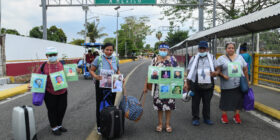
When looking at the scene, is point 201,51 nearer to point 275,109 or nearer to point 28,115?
point 275,109

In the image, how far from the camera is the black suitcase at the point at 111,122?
13.3 feet

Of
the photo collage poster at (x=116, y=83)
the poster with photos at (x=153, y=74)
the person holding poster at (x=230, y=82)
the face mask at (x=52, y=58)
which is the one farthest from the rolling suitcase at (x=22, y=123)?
the person holding poster at (x=230, y=82)

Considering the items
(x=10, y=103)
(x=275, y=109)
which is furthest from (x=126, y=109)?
(x=10, y=103)

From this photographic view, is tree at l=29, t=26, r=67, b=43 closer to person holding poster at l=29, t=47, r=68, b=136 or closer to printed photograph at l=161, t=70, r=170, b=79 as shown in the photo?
person holding poster at l=29, t=47, r=68, b=136

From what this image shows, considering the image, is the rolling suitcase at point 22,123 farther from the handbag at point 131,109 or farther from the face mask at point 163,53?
the face mask at point 163,53

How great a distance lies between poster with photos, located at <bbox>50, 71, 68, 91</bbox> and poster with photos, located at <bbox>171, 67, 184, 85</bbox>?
6.48ft

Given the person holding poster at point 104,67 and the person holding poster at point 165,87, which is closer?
the person holding poster at point 104,67

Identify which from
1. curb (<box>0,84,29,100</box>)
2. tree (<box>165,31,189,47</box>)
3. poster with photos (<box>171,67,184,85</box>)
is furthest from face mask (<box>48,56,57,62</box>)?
tree (<box>165,31,189,47</box>)

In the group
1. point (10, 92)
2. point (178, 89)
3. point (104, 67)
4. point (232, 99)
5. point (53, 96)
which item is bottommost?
point (10, 92)

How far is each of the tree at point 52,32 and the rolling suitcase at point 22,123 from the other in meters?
56.4

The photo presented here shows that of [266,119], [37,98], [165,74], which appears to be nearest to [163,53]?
[165,74]

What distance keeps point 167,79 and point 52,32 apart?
217 feet

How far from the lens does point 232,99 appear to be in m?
5.21

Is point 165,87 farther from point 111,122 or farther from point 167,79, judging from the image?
point 111,122
